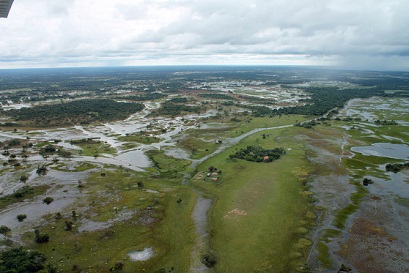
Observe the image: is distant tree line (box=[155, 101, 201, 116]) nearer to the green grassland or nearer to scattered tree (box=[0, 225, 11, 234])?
the green grassland

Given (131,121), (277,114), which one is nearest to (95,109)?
(131,121)

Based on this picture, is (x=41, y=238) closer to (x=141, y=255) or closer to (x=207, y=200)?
(x=141, y=255)

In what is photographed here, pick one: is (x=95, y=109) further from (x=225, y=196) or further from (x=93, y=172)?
(x=225, y=196)

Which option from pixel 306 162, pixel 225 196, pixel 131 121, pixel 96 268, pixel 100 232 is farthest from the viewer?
pixel 131 121

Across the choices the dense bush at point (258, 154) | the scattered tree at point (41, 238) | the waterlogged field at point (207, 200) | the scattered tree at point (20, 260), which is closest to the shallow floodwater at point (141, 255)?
the waterlogged field at point (207, 200)

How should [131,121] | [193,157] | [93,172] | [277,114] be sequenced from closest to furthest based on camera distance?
[93,172], [193,157], [131,121], [277,114]

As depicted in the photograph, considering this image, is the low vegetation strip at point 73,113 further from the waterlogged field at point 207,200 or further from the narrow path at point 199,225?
the narrow path at point 199,225

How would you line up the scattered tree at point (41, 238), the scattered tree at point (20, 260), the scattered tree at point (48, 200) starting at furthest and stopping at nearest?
the scattered tree at point (48, 200) → the scattered tree at point (41, 238) → the scattered tree at point (20, 260)
